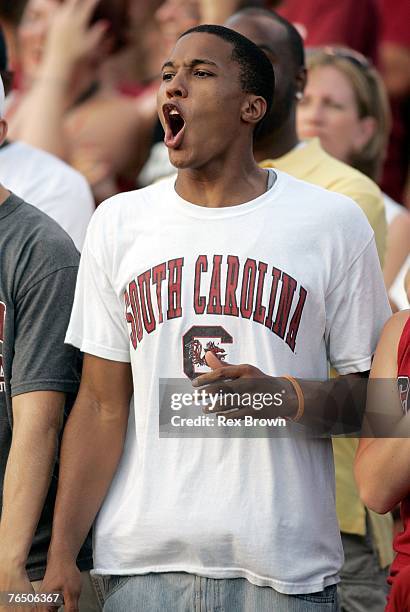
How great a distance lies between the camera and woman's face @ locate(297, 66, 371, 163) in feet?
16.5

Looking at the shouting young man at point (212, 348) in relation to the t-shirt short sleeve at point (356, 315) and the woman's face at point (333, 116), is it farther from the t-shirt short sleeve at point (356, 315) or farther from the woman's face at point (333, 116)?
the woman's face at point (333, 116)

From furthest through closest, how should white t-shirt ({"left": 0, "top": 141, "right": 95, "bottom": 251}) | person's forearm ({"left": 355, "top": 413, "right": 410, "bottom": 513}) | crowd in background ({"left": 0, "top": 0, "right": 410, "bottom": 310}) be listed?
1. crowd in background ({"left": 0, "top": 0, "right": 410, "bottom": 310})
2. white t-shirt ({"left": 0, "top": 141, "right": 95, "bottom": 251})
3. person's forearm ({"left": 355, "top": 413, "right": 410, "bottom": 513})

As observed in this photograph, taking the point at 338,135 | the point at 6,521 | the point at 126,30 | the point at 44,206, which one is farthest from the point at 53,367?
the point at 126,30

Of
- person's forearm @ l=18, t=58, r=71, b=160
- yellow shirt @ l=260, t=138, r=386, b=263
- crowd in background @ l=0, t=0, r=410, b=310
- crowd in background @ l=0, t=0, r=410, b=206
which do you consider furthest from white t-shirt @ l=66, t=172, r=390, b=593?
person's forearm @ l=18, t=58, r=71, b=160

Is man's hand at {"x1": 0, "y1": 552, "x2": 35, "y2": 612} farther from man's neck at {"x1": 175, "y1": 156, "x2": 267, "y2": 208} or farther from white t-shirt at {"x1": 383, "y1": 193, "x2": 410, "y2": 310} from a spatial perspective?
white t-shirt at {"x1": 383, "y1": 193, "x2": 410, "y2": 310}

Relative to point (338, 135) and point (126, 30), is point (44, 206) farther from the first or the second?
point (126, 30)

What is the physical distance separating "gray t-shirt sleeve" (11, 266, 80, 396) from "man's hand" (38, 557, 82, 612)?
0.45 meters

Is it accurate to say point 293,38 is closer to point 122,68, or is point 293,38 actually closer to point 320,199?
point 320,199

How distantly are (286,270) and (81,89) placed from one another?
3581 millimetres

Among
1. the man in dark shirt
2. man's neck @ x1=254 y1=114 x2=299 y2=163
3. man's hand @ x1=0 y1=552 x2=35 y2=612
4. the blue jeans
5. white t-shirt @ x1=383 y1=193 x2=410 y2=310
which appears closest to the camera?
the blue jeans

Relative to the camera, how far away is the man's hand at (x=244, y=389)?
2883 mm

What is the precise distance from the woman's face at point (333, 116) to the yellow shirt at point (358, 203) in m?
0.80

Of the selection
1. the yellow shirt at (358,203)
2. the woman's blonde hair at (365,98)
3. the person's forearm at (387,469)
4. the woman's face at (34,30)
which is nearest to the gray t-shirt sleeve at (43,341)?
the person's forearm at (387,469)

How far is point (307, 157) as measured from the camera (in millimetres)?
4188
